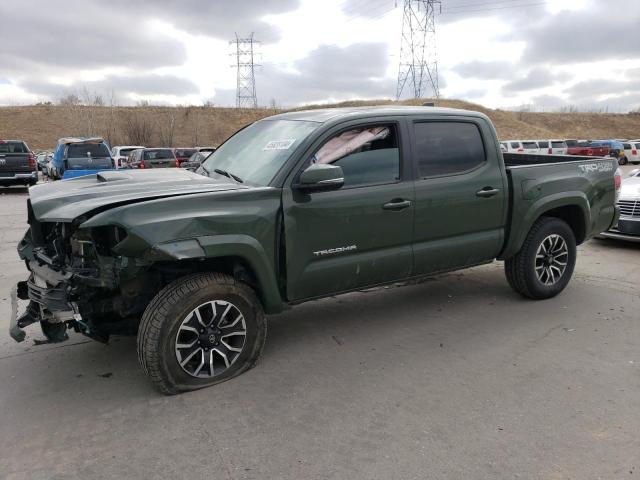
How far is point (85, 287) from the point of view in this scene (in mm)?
3395

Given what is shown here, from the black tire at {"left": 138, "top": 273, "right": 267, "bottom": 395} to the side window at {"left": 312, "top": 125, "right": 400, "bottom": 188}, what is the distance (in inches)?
45.8

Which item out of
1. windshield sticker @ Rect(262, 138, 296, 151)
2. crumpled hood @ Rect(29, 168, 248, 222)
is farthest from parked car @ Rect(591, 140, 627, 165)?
crumpled hood @ Rect(29, 168, 248, 222)

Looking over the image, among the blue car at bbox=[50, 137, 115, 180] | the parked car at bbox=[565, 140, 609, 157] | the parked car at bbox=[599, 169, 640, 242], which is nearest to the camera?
the parked car at bbox=[599, 169, 640, 242]

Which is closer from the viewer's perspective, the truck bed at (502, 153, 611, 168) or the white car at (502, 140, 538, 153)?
the truck bed at (502, 153, 611, 168)

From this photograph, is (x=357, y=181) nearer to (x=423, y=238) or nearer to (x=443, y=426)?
A: (x=423, y=238)

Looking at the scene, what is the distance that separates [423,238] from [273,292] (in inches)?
55.9

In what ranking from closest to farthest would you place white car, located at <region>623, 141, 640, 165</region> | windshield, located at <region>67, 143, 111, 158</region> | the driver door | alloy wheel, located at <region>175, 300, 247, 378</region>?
1. alloy wheel, located at <region>175, 300, 247, 378</region>
2. the driver door
3. windshield, located at <region>67, 143, 111, 158</region>
4. white car, located at <region>623, 141, 640, 165</region>

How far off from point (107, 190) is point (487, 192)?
315cm

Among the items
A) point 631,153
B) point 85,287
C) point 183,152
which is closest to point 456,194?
point 85,287

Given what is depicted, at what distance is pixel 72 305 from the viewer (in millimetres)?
3316

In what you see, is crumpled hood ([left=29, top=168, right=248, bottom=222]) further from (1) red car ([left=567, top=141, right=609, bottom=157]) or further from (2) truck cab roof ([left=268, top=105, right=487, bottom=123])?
(1) red car ([left=567, top=141, right=609, bottom=157])

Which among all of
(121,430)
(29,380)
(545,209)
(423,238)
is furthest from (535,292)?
(29,380)

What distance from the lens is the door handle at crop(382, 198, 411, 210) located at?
404 cm

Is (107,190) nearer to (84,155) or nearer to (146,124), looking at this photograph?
(84,155)
